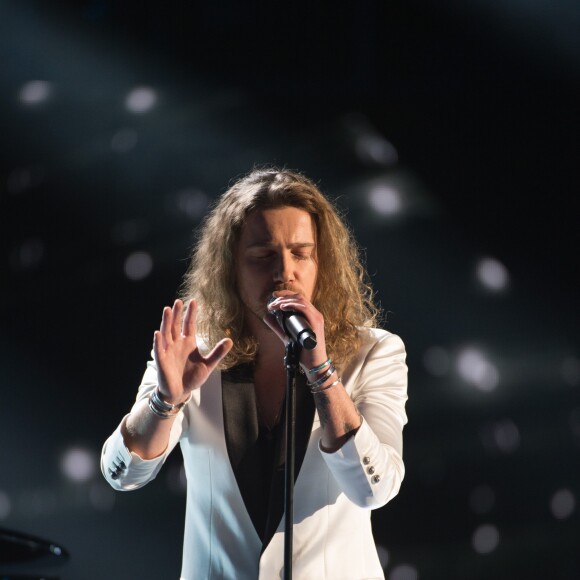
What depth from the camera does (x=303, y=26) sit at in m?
3.05

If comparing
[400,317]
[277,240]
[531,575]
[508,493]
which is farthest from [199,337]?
[531,575]

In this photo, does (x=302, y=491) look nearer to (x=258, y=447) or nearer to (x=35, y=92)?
(x=258, y=447)

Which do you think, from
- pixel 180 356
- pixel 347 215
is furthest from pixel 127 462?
pixel 347 215

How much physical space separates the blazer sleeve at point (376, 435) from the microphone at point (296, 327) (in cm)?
28

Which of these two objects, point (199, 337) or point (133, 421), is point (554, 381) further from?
point (133, 421)

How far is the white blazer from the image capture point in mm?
1563

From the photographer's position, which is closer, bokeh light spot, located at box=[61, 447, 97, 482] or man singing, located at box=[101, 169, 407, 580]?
man singing, located at box=[101, 169, 407, 580]

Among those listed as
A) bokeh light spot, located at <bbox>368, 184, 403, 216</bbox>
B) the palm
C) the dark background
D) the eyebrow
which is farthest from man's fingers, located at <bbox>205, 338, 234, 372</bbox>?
bokeh light spot, located at <bbox>368, 184, 403, 216</bbox>

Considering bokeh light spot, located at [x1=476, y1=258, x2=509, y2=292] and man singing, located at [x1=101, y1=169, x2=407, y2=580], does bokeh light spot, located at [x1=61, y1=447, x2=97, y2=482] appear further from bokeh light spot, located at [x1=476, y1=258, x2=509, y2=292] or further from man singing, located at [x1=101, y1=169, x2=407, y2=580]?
bokeh light spot, located at [x1=476, y1=258, x2=509, y2=292]

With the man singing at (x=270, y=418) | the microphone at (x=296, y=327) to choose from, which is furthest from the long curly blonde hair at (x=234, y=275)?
the microphone at (x=296, y=327)

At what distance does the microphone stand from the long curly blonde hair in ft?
1.38

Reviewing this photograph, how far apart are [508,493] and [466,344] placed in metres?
0.57

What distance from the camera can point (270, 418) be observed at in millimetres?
1777

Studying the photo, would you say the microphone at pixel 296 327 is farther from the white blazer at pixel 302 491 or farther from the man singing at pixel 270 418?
the white blazer at pixel 302 491
